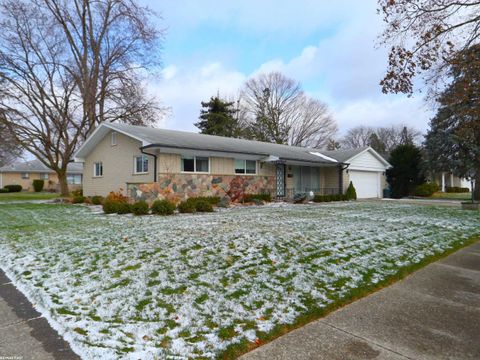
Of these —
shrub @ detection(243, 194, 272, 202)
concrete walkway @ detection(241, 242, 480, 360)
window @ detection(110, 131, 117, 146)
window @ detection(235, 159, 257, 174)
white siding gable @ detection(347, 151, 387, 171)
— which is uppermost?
window @ detection(110, 131, 117, 146)

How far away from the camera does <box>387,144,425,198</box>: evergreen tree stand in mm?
25391

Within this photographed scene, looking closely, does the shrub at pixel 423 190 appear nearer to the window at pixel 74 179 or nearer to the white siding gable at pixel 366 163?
the white siding gable at pixel 366 163

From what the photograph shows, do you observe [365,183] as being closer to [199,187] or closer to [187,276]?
[199,187]

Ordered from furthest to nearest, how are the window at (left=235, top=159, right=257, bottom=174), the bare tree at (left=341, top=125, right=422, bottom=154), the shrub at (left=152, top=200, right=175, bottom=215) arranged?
the bare tree at (left=341, top=125, right=422, bottom=154), the window at (left=235, top=159, right=257, bottom=174), the shrub at (left=152, top=200, right=175, bottom=215)

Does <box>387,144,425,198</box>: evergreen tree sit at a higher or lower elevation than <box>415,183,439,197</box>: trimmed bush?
higher

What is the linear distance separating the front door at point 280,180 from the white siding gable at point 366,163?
5.25 m

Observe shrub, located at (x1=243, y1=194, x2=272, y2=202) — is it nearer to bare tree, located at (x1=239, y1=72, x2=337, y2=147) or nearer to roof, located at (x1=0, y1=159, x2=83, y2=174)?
bare tree, located at (x1=239, y1=72, x2=337, y2=147)

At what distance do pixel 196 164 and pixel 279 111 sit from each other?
26.2 meters

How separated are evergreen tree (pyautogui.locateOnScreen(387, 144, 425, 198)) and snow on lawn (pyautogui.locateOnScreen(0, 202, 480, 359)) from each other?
65.1 ft

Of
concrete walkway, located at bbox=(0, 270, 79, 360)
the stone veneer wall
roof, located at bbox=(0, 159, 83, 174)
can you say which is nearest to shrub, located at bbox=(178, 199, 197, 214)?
the stone veneer wall

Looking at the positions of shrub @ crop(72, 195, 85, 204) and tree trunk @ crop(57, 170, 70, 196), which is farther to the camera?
tree trunk @ crop(57, 170, 70, 196)

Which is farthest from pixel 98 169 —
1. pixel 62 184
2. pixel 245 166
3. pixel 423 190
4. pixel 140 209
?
pixel 423 190

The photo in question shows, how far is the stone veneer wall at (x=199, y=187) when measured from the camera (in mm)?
13109

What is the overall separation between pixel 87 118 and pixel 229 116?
1722 cm
